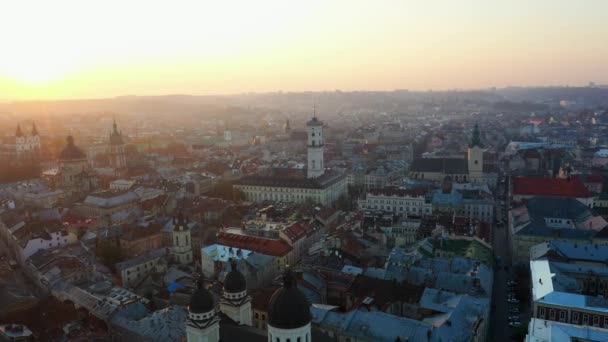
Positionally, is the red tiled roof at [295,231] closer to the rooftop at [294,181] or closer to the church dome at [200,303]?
the rooftop at [294,181]

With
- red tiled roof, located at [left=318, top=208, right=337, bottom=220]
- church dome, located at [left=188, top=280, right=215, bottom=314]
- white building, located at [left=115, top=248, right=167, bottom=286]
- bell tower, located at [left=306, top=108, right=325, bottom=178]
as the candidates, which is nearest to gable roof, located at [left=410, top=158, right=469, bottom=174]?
bell tower, located at [left=306, top=108, right=325, bottom=178]

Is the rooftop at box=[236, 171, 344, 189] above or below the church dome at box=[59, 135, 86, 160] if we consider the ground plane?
below

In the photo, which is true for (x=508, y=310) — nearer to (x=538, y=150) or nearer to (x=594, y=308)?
(x=594, y=308)

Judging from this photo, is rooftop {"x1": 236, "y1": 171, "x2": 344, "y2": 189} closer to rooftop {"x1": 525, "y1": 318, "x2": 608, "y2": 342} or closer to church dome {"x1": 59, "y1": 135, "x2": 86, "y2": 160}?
church dome {"x1": 59, "y1": 135, "x2": 86, "y2": 160}

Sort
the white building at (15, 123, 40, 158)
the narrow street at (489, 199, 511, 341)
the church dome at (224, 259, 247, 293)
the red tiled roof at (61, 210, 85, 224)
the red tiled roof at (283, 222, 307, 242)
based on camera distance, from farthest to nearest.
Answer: the white building at (15, 123, 40, 158), the red tiled roof at (61, 210, 85, 224), the red tiled roof at (283, 222, 307, 242), the narrow street at (489, 199, 511, 341), the church dome at (224, 259, 247, 293)

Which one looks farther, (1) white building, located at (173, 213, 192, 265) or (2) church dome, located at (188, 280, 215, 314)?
(1) white building, located at (173, 213, 192, 265)

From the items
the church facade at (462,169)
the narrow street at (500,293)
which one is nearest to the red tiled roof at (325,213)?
the narrow street at (500,293)
